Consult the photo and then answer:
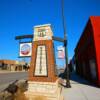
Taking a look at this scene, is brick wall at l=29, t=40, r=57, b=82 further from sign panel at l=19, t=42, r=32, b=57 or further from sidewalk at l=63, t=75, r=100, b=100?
sidewalk at l=63, t=75, r=100, b=100

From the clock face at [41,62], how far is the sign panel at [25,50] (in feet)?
2.22

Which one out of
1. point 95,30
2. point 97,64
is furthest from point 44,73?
point 95,30

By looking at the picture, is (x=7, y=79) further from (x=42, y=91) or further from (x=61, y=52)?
(x=42, y=91)

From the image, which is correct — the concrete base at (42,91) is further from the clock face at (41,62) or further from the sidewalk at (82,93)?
the sidewalk at (82,93)

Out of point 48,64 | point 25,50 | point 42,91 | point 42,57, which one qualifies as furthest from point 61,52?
point 42,91

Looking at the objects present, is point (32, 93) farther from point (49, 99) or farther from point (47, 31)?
point (47, 31)

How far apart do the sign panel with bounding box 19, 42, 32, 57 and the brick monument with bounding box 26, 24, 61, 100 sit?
1.05 feet

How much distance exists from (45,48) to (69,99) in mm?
3155

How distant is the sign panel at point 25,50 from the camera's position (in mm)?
10688

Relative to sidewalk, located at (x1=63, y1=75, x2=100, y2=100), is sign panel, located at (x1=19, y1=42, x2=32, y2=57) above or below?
above

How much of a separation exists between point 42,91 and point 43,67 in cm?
129

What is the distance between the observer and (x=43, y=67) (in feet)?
32.6

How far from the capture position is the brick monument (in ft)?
31.7

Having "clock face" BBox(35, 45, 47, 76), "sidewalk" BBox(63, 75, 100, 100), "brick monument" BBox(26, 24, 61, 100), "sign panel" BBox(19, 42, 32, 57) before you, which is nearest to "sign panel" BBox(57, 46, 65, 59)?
"sidewalk" BBox(63, 75, 100, 100)
